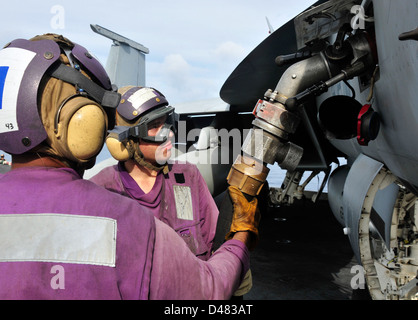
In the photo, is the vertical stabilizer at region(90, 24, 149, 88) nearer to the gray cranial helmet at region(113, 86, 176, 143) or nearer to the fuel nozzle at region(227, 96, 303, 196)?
the gray cranial helmet at region(113, 86, 176, 143)

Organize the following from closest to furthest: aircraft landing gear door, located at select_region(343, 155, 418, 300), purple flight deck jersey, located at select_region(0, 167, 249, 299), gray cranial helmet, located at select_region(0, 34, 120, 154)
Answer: purple flight deck jersey, located at select_region(0, 167, 249, 299), gray cranial helmet, located at select_region(0, 34, 120, 154), aircraft landing gear door, located at select_region(343, 155, 418, 300)

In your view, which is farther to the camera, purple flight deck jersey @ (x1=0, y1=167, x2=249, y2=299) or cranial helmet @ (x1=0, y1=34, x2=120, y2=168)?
cranial helmet @ (x1=0, y1=34, x2=120, y2=168)

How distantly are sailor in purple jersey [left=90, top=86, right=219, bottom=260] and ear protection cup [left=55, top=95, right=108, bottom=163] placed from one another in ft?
3.68

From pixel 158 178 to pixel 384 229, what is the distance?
2.32m

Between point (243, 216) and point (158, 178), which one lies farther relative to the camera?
point (158, 178)

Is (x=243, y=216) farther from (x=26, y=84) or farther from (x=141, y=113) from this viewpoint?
(x=26, y=84)

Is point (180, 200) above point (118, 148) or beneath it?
beneath

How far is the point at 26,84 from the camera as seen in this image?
1.08 meters

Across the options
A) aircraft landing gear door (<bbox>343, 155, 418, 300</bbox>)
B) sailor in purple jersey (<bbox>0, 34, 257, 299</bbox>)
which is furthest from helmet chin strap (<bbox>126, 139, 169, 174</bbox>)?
aircraft landing gear door (<bbox>343, 155, 418, 300</bbox>)

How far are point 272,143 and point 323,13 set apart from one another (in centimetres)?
95

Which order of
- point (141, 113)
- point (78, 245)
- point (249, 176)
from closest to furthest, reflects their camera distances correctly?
point (78, 245) → point (249, 176) → point (141, 113)

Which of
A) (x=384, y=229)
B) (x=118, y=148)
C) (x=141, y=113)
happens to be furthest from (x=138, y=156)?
(x=384, y=229)

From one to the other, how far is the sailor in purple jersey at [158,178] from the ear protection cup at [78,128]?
1123 millimetres

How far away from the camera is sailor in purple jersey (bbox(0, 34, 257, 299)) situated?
97cm
